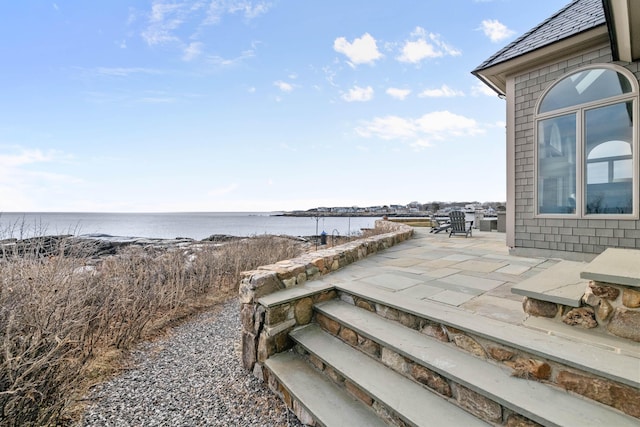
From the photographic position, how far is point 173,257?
5.48 m

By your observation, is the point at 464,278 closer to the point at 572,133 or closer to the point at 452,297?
the point at 452,297

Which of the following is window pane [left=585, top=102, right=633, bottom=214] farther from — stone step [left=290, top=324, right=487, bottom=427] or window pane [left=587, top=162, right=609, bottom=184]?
stone step [left=290, top=324, right=487, bottom=427]

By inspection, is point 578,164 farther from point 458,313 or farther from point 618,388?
point 618,388

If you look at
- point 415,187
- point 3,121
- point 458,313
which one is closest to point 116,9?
point 3,121

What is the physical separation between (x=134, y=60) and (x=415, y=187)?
29.8 metres

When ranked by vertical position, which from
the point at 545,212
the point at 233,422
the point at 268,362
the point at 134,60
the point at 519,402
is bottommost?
the point at 233,422

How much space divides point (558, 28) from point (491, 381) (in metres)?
5.80

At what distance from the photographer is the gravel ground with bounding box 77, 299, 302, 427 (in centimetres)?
224

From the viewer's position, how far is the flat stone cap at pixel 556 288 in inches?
79.7

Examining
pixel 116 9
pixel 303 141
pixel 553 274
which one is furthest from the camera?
pixel 303 141

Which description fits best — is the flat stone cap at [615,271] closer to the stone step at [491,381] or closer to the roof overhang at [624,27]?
the stone step at [491,381]

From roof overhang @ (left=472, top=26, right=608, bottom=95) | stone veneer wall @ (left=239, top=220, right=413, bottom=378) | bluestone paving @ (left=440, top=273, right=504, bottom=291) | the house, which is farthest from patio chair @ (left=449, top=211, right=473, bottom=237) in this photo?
stone veneer wall @ (left=239, top=220, right=413, bottom=378)

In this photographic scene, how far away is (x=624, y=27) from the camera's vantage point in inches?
126

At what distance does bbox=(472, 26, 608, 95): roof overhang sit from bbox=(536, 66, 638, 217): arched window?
1.21ft
